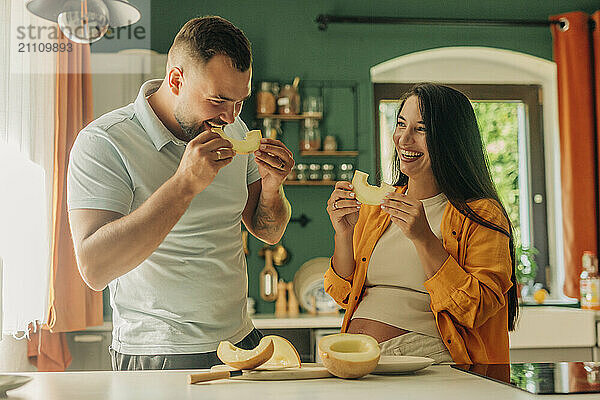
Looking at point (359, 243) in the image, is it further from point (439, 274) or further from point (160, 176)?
point (160, 176)

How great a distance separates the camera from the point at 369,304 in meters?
1.72

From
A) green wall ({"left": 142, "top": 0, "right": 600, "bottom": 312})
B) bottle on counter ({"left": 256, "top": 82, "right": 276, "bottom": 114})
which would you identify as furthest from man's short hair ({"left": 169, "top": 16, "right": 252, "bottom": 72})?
green wall ({"left": 142, "top": 0, "right": 600, "bottom": 312})

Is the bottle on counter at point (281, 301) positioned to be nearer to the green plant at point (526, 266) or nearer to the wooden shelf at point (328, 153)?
the wooden shelf at point (328, 153)

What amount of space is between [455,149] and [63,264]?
2097mm

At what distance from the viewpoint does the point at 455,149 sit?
Answer: 1.86m

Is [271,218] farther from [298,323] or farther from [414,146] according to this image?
[298,323]

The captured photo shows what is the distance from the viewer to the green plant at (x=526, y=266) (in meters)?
4.01

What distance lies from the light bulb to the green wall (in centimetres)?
105

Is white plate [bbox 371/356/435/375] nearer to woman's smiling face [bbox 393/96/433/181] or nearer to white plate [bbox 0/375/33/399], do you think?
white plate [bbox 0/375/33/399]

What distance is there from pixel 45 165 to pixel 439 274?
85.1 inches

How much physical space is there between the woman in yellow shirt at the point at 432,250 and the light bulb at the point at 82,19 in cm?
153

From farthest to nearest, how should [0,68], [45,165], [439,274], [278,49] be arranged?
[278,49]
[45,165]
[0,68]
[439,274]

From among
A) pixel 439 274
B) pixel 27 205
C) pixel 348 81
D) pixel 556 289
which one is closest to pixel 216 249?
pixel 439 274

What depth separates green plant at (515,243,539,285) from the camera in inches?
158
